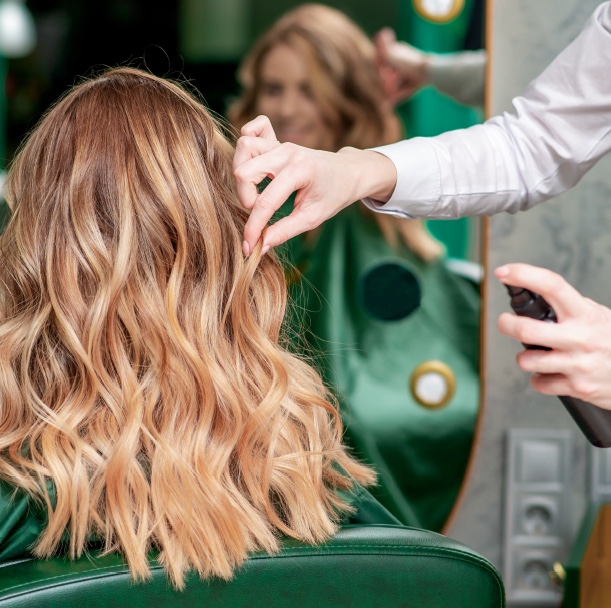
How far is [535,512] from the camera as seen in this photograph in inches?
92.4

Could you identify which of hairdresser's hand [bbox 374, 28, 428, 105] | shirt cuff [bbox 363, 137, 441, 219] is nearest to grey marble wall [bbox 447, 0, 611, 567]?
hairdresser's hand [bbox 374, 28, 428, 105]

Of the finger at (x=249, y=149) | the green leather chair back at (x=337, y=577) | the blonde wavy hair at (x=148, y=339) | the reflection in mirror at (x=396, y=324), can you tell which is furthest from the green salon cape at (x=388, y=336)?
the green leather chair back at (x=337, y=577)

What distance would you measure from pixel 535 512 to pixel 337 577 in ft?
5.45

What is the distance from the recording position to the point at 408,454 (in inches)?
88.2

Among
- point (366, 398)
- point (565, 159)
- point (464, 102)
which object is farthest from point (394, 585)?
point (464, 102)

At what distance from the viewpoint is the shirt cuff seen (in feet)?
4.18

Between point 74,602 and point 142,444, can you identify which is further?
point 142,444

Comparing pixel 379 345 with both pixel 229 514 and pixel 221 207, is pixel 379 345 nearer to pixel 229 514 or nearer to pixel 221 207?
pixel 221 207

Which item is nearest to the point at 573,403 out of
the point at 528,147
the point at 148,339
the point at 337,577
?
the point at 337,577

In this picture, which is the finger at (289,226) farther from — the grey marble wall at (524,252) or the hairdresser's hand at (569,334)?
the grey marble wall at (524,252)

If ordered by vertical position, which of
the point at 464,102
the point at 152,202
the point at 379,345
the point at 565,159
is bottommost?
the point at 379,345

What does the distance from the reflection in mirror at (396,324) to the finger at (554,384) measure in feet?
4.70

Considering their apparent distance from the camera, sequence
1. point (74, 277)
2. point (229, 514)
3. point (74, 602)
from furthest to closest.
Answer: point (74, 277) < point (229, 514) < point (74, 602)

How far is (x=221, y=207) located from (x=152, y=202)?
10 cm
